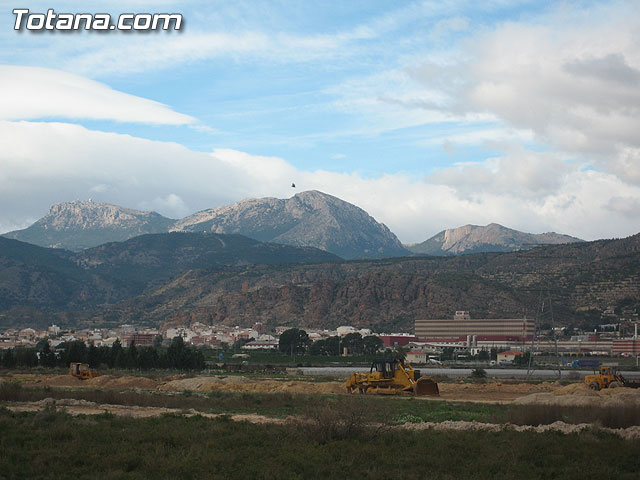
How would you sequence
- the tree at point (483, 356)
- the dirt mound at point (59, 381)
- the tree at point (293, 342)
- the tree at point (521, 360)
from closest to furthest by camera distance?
the dirt mound at point (59, 381)
the tree at point (521, 360)
the tree at point (483, 356)
the tree at point (293, 342)

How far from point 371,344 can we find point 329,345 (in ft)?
36.8

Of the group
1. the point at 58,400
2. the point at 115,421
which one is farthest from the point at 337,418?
the point at 58,400

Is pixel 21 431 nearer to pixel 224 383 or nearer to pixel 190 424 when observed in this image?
pixel 190 424

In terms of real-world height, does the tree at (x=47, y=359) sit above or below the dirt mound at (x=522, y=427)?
below

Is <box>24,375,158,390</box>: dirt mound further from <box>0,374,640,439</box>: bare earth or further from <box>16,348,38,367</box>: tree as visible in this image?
<box>16,348,38,367</box>: tree

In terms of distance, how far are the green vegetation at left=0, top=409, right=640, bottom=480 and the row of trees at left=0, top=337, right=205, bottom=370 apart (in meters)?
74.5

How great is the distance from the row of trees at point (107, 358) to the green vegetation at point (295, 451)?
2934 inches

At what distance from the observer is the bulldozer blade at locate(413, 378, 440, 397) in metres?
54.4

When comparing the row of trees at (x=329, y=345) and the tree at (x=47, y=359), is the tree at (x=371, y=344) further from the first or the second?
the tree at (x=47, y=359)

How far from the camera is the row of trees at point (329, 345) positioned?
176125 mm

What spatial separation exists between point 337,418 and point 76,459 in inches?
348

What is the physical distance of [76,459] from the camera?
23.1 m

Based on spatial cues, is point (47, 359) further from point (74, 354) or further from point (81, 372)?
point (81, 372)

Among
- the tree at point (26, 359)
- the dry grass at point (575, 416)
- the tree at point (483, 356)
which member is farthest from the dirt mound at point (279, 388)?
the tree at point (483, 356)
